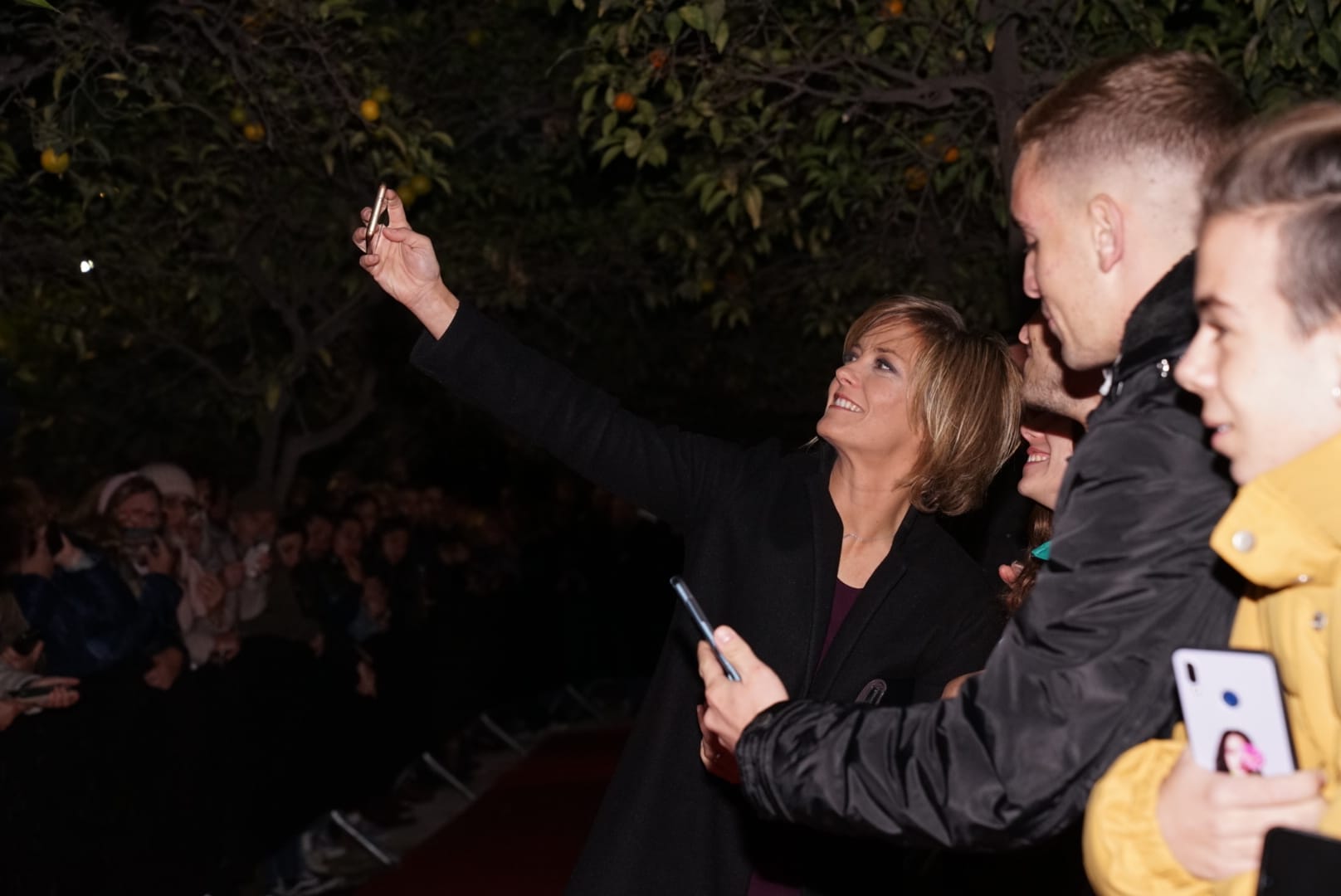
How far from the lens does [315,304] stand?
9422mm

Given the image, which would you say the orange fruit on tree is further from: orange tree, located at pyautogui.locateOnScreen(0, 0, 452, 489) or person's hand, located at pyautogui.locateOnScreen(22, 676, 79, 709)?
person's hand, located at pyautogui.locateOnScreen(22, 676, 79, 709)

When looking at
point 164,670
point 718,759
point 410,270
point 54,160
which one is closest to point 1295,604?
point 718,759

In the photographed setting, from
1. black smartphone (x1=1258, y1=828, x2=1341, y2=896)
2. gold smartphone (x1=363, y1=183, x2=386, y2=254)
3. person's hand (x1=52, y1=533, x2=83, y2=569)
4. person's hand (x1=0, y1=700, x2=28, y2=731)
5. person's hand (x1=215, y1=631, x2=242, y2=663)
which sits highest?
gold smartphone (x1=363, y1=183, x2=386, y2=254)

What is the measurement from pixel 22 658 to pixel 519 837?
14.6 feet

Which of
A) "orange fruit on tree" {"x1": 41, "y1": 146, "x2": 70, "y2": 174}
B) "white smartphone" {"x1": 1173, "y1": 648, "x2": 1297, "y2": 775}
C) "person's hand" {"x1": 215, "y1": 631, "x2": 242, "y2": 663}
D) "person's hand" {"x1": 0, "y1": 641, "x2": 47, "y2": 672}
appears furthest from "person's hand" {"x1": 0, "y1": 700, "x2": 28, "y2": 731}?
"white smartphone" {"x1": 1173, "y1": 648, "x2": 1297, "y2": 775}

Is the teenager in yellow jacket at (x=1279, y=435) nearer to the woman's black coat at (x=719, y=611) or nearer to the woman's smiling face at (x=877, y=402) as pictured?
the woman's black coat at (x=719, y=611)

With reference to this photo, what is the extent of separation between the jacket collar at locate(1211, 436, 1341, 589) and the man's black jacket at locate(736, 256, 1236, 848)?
8.4 inches

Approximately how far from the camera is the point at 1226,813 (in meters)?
1.83

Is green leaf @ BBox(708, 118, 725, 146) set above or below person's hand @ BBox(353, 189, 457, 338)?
above

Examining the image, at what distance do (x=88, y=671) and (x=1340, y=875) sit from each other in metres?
5.42

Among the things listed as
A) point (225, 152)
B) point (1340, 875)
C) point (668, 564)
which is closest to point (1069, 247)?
point (1340, 875)

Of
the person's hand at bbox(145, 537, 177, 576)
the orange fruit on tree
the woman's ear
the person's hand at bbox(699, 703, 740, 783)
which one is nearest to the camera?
the woman's ear

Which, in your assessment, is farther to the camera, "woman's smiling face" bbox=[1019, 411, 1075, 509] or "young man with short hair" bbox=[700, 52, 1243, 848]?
"woman's smiling face" bbox=[1019, 411, 1075, 509]

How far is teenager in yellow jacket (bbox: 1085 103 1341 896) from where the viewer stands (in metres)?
1.78
